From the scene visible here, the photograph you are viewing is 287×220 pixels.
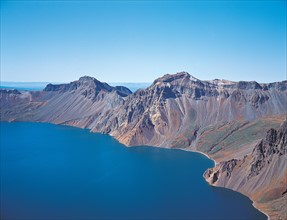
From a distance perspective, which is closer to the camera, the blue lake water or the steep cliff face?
the blue lake water

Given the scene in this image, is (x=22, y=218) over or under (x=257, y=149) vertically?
under

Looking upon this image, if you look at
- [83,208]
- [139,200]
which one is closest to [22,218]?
[83,208]

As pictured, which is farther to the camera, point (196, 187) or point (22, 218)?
point (196, 187)

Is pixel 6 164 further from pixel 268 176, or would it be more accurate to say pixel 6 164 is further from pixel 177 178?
pixel 268 176

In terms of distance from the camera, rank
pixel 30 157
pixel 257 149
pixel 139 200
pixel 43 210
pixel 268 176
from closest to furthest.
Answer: pixel 43 210 < pixel 139 200 < pixel 268 176 < pixel 257 149 < pixel 30 157

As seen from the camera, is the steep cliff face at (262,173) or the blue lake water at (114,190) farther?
the steep cliff face at (262,173)
